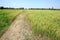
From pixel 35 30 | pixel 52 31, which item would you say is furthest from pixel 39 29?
pixel 52 31

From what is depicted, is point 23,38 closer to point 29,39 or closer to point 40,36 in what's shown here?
point 29,39

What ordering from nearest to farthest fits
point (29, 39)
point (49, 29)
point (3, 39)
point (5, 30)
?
point (29, 39)
point (3, 39)
point (49, 29)
point (5, 30)

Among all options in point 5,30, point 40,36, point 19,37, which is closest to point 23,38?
point 19,37

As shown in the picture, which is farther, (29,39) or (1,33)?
(1,33)

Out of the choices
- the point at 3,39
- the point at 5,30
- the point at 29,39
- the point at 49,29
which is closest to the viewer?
the point at 29,39

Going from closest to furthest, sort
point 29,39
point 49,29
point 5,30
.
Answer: point 29,39 < point 49,29 < point 5,30

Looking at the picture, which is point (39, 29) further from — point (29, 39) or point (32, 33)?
point (29, 39)

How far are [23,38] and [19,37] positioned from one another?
90 cm

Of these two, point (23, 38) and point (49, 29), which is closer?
point (23, 38)

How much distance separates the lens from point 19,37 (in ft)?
75.8

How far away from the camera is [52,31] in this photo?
2445 cm

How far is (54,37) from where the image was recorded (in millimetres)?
22062

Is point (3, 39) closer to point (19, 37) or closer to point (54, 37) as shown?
point (19, 37)

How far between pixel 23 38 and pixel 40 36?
2.45 metres
